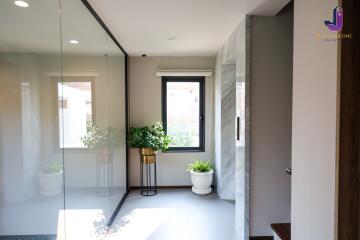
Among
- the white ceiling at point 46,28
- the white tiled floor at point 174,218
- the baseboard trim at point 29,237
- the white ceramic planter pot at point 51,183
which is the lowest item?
the white tiled floor at point 174,218

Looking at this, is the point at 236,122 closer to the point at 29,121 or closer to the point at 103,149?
the point at 103,149

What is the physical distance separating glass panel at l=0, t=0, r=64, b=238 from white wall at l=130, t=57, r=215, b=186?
2561 mm

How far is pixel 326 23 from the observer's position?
135 centimetres

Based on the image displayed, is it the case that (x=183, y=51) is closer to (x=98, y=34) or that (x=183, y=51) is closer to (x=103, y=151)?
(x=98, y=34)

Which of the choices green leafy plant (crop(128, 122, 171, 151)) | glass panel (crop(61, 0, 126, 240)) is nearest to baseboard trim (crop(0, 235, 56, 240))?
glass panel (crop(61, 0, 126, 240))

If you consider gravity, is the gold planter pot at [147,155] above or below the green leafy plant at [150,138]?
below

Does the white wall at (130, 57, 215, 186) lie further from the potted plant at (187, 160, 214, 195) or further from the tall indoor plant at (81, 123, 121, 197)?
the tall indoor plant at (81, 123, 121, 197)

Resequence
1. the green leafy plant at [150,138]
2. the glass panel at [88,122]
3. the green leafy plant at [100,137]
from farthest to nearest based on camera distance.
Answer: the green leafy plant at [150,138]
the green leafy plant at [100,137]
the glass panel at [88,122]

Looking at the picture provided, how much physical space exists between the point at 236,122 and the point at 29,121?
1.99m

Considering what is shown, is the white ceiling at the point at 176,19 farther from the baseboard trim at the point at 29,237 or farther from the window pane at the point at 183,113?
the baseboard trim at the point at 29,237

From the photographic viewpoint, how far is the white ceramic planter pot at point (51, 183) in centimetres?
144

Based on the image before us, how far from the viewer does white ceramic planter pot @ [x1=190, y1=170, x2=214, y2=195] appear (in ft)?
12.7

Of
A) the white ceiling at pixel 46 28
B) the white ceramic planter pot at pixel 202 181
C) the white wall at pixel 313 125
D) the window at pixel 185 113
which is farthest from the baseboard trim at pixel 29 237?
the window at pixel 185 113

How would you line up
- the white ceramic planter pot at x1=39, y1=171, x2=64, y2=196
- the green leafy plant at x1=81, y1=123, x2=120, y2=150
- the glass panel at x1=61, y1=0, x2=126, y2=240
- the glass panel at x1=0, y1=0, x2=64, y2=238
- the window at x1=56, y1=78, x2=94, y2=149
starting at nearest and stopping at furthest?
1. the glass panel at x1=0, y1=0, x2=64, y2=238
2. the white ceramic planter pot at x1=39, y1=171, x2=64, y2=196
3. the window at x1=56, y1=78, x2=94, y2=149
4. the glass panel at x1=61, y1=0, x2=126, y2=240
5. the green leafy plant at x1=81, y1=123, x2=120, y2=150
